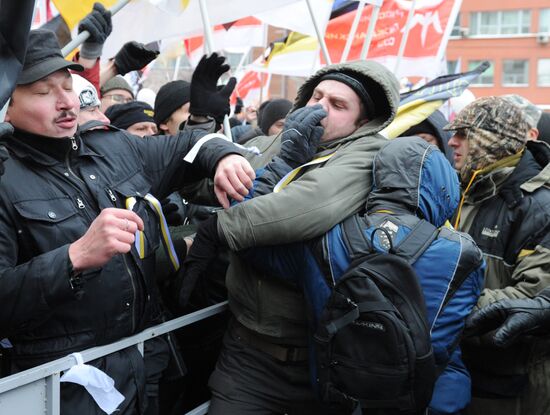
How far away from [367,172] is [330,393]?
82cm

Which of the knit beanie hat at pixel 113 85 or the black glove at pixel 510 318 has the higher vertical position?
the knit beanie hat at pixel 113 85

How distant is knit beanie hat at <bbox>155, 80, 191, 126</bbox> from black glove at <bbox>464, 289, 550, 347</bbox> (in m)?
2.32

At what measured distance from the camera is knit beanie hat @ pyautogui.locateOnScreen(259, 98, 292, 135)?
6.22 m

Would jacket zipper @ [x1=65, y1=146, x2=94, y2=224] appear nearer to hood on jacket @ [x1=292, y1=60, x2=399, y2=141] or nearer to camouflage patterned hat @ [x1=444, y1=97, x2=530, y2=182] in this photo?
hood on jacket @ [x1=292, y1=60, x2=399, y2=141]

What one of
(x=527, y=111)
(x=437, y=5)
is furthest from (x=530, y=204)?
(x=437, y=5)

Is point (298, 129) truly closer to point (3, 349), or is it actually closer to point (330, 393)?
point (330, 393)

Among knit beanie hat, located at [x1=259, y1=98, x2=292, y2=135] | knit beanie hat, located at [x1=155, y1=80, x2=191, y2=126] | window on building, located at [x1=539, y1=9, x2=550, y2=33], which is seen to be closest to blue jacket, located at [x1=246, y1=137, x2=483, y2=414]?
knit beanie hat, located at [x1=155, y1=80, x2=191, y2=126]

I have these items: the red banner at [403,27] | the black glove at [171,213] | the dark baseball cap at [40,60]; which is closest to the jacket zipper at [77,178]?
the dark baseball cap at [40,60]

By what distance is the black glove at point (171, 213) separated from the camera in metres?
2.91

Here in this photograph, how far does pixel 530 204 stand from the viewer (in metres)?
2.86

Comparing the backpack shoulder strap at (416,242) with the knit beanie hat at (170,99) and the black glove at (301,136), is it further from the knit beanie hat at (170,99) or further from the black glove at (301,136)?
the knit beanie hat at (170,99)

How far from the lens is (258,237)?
2.20 meters

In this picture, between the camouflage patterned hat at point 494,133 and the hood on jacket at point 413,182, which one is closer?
the hood on jacket at point 413,182

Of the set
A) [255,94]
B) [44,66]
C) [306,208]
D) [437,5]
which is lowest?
[255,94]
